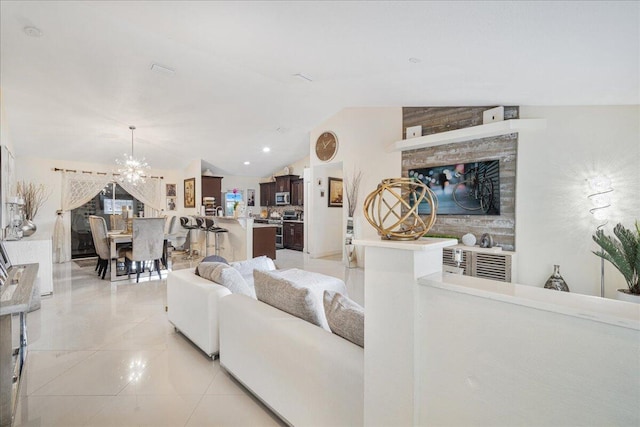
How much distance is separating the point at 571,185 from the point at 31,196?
9293mm

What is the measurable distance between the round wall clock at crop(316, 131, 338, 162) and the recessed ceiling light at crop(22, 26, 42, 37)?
4591 mm

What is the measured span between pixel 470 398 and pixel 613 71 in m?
3.49

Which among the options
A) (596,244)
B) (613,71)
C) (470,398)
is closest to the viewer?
(470,398)

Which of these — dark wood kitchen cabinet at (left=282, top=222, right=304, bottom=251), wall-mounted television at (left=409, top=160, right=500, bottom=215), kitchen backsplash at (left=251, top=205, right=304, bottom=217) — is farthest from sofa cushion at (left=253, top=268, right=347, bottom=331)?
kitchen backsplash at (left=251, top=205, right=304, bottom=217)

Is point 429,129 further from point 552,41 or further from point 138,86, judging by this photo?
point 138,86

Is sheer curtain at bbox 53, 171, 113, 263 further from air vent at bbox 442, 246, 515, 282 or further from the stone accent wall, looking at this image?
air vent at bbox 442, 246, 515, 282

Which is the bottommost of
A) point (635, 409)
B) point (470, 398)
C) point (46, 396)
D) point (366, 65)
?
point (46, 396)

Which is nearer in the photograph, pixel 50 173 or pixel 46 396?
pixel 46 396

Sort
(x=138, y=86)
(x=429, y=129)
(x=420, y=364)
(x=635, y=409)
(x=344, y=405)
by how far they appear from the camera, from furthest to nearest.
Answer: (x=429, y=129) < (x=138, y=86) < (x=344, y=405) < (x=420, y=364) < (x=635, y=409)

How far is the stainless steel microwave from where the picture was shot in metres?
8.80

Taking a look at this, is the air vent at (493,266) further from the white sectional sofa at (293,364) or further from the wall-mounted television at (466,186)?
the white sectional sofa at (293,364)

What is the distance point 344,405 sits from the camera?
125 centimetres

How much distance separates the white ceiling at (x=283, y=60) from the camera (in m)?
2.26

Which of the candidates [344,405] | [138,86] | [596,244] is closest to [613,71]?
[596,244]
